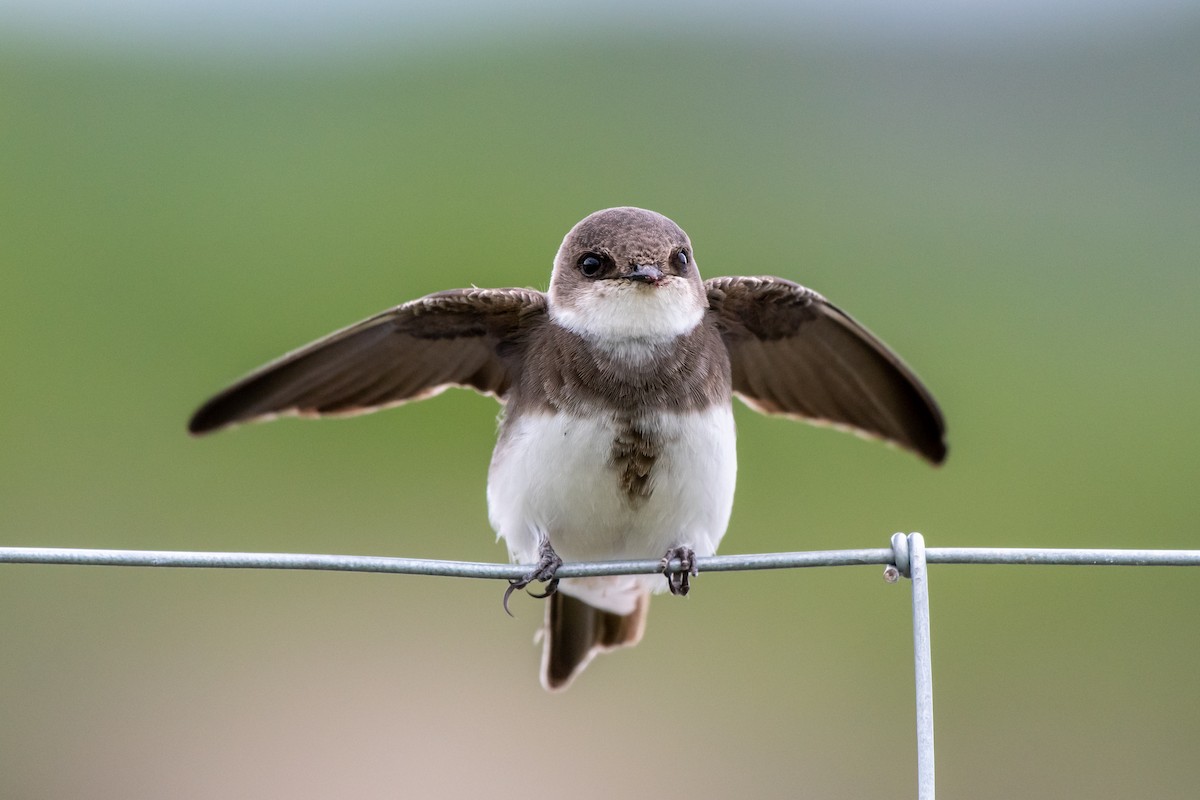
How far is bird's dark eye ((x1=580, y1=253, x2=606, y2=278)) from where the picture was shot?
14.4 ft

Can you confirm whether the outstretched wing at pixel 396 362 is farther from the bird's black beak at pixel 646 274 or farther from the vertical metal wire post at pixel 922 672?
the vertical metal wire post at pixel 922 672

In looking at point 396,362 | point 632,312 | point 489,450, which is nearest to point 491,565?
point 632,312

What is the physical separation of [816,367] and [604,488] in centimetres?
109

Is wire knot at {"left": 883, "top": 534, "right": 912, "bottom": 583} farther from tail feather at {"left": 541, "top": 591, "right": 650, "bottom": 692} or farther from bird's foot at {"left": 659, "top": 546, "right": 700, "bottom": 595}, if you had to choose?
tail feather at {"left": 541, "top": 591, "right": 650, "bottom": 692}

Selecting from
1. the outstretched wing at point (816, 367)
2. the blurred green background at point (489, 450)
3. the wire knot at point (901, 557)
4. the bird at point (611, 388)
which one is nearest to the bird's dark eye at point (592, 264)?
the bird at point (611, 388)

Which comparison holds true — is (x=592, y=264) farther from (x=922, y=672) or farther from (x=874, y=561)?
(x=922, y=672)

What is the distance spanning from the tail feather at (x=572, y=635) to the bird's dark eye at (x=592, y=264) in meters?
1.12

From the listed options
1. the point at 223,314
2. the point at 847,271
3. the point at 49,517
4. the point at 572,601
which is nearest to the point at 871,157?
the point at 847,271

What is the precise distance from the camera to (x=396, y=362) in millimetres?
4766

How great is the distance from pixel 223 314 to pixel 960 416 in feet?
17.9

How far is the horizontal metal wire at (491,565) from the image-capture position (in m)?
2.84

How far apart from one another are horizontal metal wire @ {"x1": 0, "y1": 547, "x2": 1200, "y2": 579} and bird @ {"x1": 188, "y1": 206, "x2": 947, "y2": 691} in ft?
3.18

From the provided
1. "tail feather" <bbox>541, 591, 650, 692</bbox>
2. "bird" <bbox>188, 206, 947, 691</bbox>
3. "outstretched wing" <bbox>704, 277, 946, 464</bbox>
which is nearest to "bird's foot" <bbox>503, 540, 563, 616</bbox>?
"bird" <bbox>188, 206, 947, 691</bbox>

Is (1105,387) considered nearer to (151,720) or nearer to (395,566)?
(151,720)
